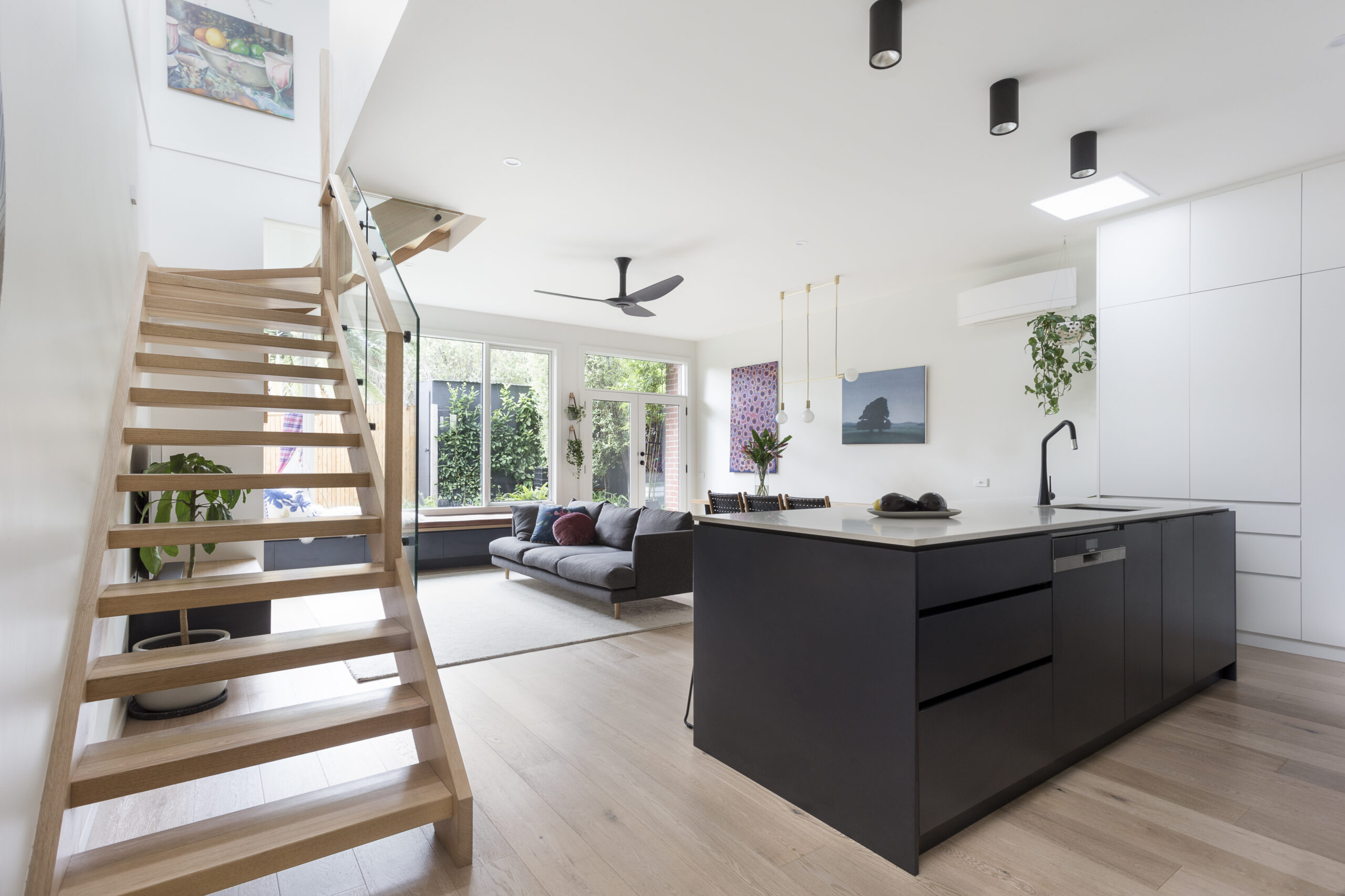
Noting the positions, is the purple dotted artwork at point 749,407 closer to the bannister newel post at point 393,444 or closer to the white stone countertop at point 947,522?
the white stone countertop at point 947,522

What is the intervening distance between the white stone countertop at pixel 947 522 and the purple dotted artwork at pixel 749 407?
514 cm

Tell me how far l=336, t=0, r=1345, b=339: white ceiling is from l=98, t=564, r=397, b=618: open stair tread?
2224 mm

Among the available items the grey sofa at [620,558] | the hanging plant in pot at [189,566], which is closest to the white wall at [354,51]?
the hanging plant in pot at [189,566]

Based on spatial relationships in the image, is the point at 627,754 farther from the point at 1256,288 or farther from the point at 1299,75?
the point at 1256,288

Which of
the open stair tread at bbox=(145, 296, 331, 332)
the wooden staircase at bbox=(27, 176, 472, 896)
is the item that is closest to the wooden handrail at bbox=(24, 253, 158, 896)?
the wooden staircase at bbox=(27, 176, 472, 896)

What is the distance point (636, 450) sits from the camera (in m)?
8.99

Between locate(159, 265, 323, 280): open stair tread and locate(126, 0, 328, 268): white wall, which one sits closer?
locate(159, 265, 323, 280): open stair tread

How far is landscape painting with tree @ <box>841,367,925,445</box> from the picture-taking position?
6.50 m

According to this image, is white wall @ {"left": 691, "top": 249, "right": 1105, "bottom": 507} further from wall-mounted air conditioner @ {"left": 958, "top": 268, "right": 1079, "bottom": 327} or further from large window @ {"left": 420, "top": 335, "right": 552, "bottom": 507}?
large window @ {"left": 420, "top": 335, "right": 552, "bottom": 507}

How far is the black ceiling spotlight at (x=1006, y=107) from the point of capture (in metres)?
2.89

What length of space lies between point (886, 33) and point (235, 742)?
3130 mm

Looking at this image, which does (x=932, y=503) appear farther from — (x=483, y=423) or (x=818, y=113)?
(x=483, y=423)

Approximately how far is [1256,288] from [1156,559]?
7.85 ft

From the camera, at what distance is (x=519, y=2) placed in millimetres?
2521
